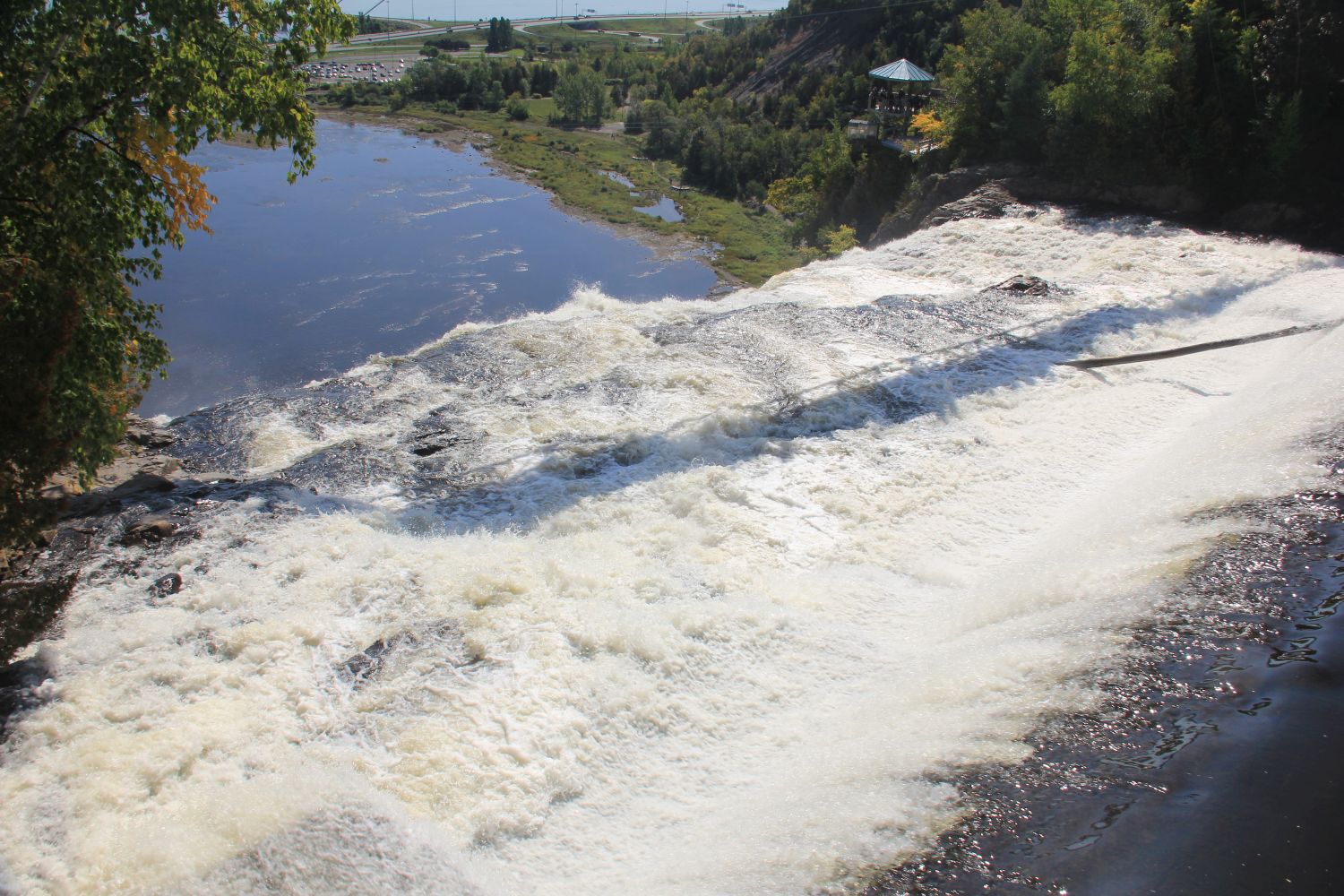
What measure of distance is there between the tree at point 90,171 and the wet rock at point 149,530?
1475 millimetres

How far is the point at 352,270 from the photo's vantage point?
34.9m

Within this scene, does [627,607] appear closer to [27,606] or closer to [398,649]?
[398,649]

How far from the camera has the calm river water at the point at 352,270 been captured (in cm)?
2712

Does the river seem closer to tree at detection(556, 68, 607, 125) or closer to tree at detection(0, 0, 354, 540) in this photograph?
tree at detection(0, 0, 354, 540)

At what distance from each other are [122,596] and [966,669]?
28.5 ft

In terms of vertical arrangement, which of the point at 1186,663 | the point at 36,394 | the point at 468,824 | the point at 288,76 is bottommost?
the point at 468,824

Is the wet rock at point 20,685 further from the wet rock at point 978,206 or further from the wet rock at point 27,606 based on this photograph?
the wet rock at point 978,206

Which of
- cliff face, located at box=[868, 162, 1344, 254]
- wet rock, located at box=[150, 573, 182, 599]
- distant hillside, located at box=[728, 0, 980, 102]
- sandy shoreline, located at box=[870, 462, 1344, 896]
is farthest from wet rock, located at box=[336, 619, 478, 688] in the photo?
distant hillside, located at box=[728, 0, 980, 102]

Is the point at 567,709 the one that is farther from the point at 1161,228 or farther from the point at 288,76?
the point at 1161,228

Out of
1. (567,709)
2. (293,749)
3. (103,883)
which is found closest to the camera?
(103,883)

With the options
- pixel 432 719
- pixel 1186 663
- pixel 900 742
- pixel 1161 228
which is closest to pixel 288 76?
pixel 432 719

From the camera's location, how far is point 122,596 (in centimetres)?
902

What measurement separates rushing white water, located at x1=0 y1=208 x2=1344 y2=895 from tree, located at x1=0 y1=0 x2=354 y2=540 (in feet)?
7.09

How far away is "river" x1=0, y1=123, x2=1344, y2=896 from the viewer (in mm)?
6684
